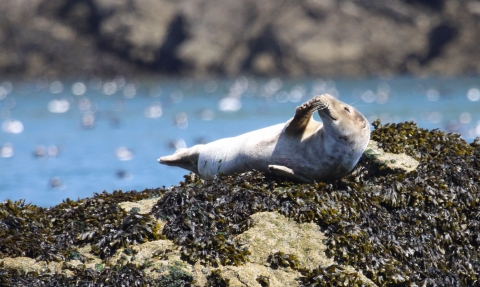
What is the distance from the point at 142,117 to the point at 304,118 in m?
26.5

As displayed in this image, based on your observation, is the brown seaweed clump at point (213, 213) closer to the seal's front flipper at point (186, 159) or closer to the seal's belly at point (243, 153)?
the seal's belly at point (243, 153)

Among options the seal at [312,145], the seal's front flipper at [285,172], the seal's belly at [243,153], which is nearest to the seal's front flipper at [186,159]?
the seal's belly at [243,153]

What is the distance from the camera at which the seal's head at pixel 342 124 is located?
5.79 m

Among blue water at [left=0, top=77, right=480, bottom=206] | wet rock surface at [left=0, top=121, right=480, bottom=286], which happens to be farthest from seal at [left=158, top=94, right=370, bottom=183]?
blue water at [left=0, top=77, right=480, bottom=206]

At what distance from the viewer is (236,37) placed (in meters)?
54.2

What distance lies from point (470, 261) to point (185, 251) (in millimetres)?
2469

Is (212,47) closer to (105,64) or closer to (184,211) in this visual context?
(105,64)

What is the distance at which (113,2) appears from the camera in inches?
2100

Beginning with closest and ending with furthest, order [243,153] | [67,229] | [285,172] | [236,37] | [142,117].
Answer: [67,229]
[285,172]
[243,153]
[142,117]
[236,37]

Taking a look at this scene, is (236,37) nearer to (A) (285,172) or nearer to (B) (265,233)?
(A) (285,172)

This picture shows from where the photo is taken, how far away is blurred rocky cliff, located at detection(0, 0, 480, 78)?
53375 millimetres

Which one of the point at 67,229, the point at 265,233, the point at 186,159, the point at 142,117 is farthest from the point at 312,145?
the point at 142,117

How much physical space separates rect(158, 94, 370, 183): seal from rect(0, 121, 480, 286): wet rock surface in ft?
0.58

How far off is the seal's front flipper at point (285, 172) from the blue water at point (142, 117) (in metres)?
1.61
